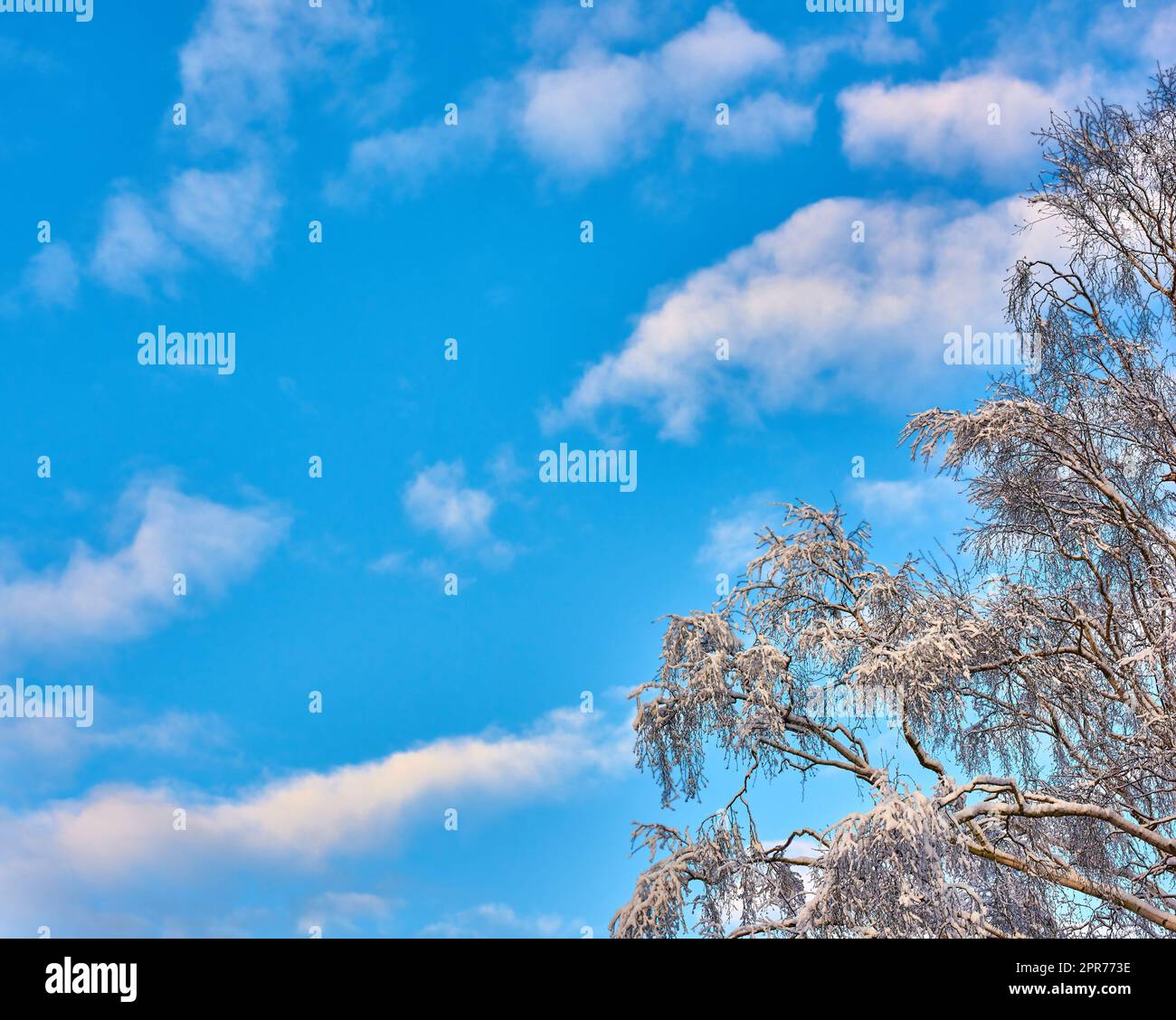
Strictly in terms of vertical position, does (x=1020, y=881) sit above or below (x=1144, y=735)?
below

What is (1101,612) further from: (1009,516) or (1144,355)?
(1144,355)

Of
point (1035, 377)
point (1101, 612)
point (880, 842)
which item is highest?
point (1035, 377)

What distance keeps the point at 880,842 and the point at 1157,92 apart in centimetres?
805

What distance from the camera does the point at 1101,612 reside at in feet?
35.6

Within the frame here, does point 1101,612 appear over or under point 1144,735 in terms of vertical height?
over
